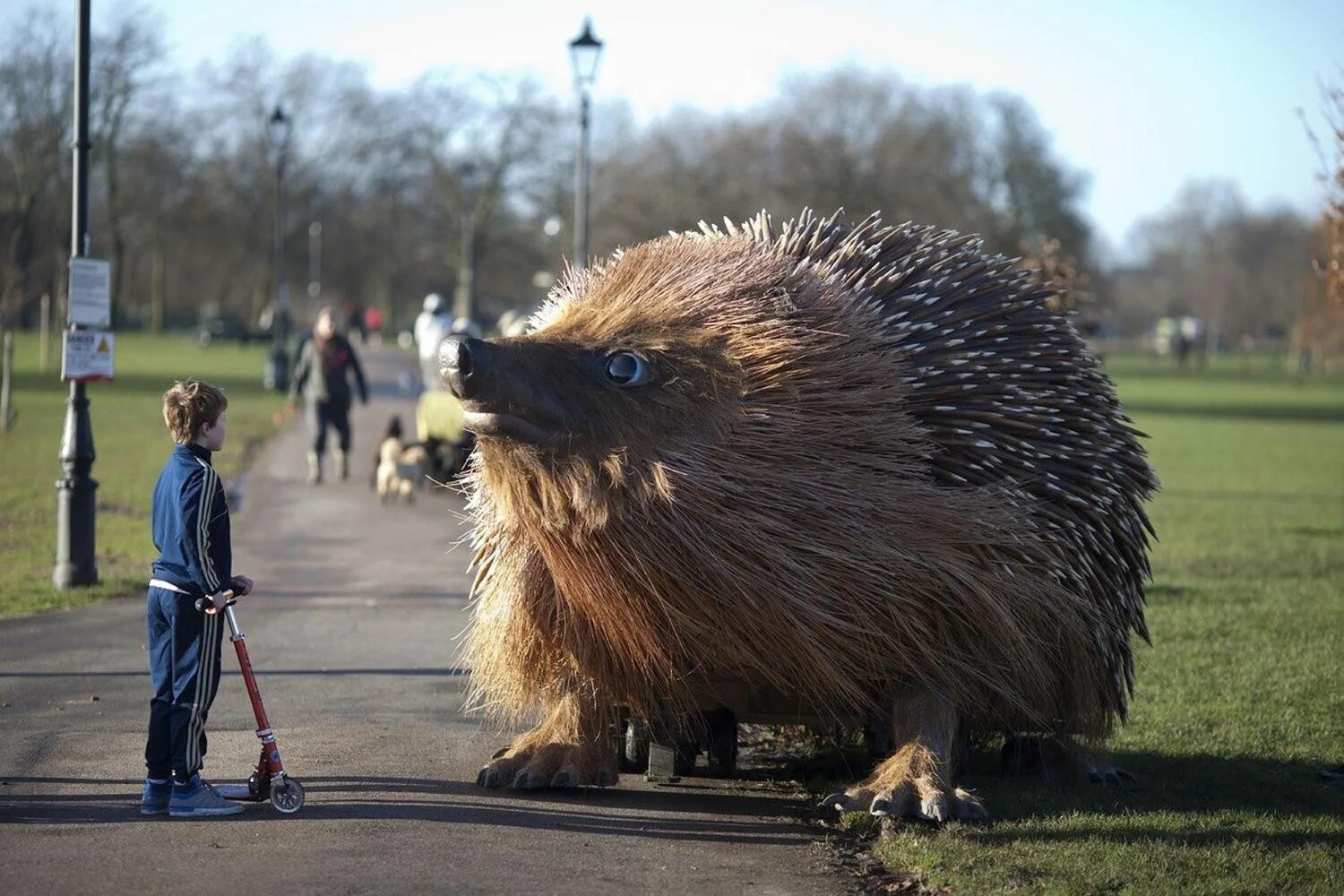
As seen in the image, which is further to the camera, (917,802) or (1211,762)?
(1211,762)

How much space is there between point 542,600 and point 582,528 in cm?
51

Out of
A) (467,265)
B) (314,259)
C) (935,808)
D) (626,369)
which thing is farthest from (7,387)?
(314,259)

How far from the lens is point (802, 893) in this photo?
574 centimetres

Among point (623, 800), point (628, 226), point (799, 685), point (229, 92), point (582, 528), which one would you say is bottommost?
point (623, 800)

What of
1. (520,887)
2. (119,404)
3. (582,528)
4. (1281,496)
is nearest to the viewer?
(520,887)

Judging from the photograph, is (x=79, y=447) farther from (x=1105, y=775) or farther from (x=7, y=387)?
(x=7, y=387)

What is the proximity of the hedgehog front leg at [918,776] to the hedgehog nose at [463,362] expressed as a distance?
2.25 m

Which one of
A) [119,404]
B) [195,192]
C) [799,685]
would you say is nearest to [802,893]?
[799,685]

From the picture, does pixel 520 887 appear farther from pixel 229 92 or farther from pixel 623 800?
→ pixel 229 92

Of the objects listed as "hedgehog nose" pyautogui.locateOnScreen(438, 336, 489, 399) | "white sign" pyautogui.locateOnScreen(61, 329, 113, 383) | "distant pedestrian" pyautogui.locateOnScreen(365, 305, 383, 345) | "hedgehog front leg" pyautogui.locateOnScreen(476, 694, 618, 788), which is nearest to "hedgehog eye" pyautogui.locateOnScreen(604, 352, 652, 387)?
"hedgehog nose" pyautogui.locateOnScreen(438, 336, 489, 399)

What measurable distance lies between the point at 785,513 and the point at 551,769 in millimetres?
1683

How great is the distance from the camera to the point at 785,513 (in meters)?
6.21

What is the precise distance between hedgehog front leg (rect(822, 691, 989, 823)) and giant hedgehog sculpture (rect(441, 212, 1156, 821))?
12 millimetres

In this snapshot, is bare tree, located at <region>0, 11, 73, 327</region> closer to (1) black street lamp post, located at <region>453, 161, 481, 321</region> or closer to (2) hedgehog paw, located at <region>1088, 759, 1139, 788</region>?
(1) black street lamp post, located at <region>453, 161, 481, 321</region>
